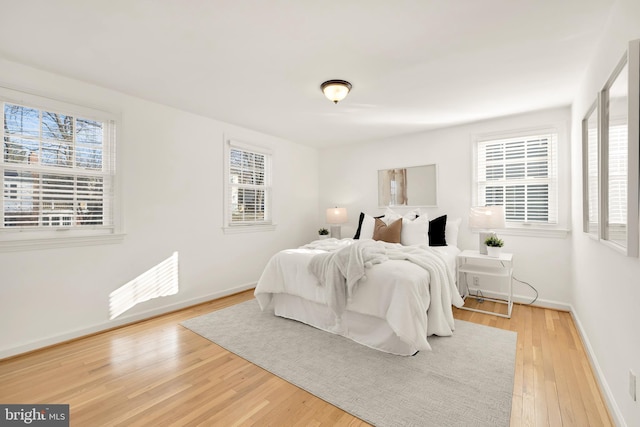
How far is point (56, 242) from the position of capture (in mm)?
2715

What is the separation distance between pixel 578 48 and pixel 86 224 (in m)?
4.67

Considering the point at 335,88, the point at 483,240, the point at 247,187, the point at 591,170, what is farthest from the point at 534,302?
the point at 247,187

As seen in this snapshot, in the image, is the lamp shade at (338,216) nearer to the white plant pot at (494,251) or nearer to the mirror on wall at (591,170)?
the white plant pot at (494,251)

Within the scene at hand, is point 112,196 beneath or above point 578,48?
beneath

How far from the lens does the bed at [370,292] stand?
235cm

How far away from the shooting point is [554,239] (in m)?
3.59

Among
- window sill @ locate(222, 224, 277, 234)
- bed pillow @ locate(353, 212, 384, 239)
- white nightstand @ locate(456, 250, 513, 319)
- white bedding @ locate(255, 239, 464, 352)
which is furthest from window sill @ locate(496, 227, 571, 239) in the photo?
window sill @ locate(222, 224, 277, 234)

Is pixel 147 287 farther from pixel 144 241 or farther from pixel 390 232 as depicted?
pixel 390 232

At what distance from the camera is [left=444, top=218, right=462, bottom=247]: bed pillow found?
13.1 feet

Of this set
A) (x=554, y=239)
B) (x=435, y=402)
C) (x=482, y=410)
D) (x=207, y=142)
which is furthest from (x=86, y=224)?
(x=554, y=239)

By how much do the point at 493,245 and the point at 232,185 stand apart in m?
3.62

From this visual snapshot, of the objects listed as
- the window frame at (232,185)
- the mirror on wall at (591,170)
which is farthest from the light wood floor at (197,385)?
the window frame at (232,185)

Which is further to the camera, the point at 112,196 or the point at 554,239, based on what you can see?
the point at 554,239

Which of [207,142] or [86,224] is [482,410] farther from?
[207,142]
